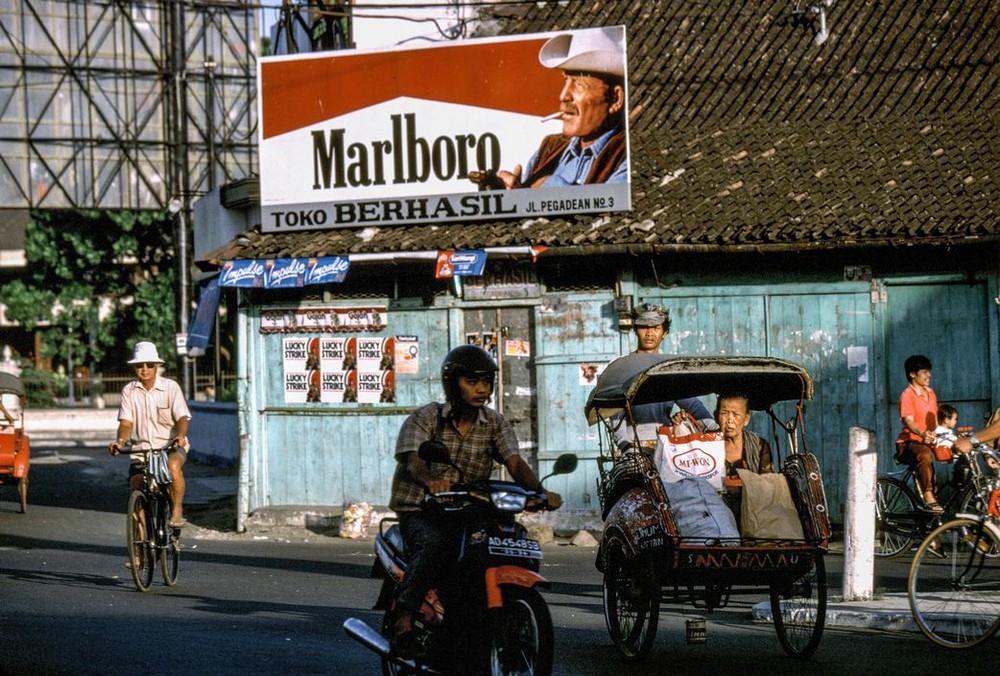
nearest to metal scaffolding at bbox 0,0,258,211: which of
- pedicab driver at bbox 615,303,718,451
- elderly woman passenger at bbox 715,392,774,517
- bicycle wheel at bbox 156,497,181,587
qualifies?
bicycle wheel at bbox 156,497,181,587

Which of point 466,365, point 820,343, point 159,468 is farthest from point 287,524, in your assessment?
point 466,365

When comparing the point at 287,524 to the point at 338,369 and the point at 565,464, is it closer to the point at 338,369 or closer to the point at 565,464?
the point at 338,369

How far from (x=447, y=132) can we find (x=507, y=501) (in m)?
11.6

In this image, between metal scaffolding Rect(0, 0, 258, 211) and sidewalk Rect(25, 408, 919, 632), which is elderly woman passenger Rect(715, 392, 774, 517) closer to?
sidewalk Rect(25, 408, 919, 632)

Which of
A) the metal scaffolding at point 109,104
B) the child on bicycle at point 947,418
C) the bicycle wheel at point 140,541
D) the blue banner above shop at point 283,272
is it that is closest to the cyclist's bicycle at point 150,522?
the bicycle wheel at point 140,541

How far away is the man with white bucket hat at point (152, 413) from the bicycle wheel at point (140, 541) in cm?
40

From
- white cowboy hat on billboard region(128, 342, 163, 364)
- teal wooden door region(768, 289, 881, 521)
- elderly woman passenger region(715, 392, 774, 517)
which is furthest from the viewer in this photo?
teal wooden door region(768, 289, 881, 521)

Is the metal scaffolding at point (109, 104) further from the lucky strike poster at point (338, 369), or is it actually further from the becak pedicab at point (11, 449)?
the lucky strike poster at point (338, 369)

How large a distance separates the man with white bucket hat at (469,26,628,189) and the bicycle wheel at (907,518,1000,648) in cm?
910

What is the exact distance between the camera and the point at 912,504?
47.9 ft

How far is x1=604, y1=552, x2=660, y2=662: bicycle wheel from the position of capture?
8273 millimetres

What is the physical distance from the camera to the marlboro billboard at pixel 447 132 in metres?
17.4

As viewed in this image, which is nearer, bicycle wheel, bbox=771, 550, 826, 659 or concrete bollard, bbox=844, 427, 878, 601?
bicycle wheel, bbox=771, 550, 826, 659

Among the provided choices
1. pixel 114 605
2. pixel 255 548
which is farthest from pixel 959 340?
pixel 114 605
